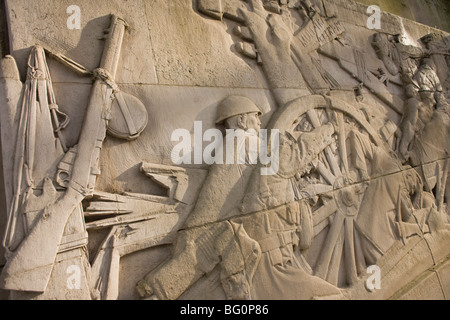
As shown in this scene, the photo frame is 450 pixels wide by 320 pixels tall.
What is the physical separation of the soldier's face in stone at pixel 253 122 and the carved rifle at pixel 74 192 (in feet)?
3.36

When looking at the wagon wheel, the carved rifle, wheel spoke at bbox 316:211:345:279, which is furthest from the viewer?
the wagon wheel

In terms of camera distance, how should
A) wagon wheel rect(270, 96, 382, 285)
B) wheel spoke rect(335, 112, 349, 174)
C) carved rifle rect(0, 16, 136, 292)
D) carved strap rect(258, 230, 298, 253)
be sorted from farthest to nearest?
wheel spoke rect(335, 112, 349, 174)
wagon wheel rect(270, 96, 382, 285)
carved strap rect(258, 230, 298, 253)
carved rifle rect(0, 16, 136, 292)

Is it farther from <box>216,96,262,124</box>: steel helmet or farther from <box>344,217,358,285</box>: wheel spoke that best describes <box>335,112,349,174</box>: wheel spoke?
<box>216,96,262,124</box>: steel helmet

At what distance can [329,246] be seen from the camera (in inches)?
123

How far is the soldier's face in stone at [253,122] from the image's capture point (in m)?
3.15

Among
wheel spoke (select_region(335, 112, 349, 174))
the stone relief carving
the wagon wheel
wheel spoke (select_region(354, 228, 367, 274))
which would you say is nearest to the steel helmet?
the stone relief carving

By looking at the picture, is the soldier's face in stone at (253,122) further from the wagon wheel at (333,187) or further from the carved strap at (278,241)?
the carved strap at (278,241)

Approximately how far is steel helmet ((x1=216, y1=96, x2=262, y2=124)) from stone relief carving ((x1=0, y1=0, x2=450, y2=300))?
0.05ft

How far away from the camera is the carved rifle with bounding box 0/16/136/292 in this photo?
2.21m

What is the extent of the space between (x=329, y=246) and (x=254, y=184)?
839 millimetres

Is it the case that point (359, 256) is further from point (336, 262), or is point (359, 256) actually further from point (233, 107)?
point (233, 107)

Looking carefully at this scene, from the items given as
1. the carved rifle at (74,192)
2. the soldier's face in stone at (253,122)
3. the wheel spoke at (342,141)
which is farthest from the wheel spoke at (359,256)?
the carved rifle at (74,192)
